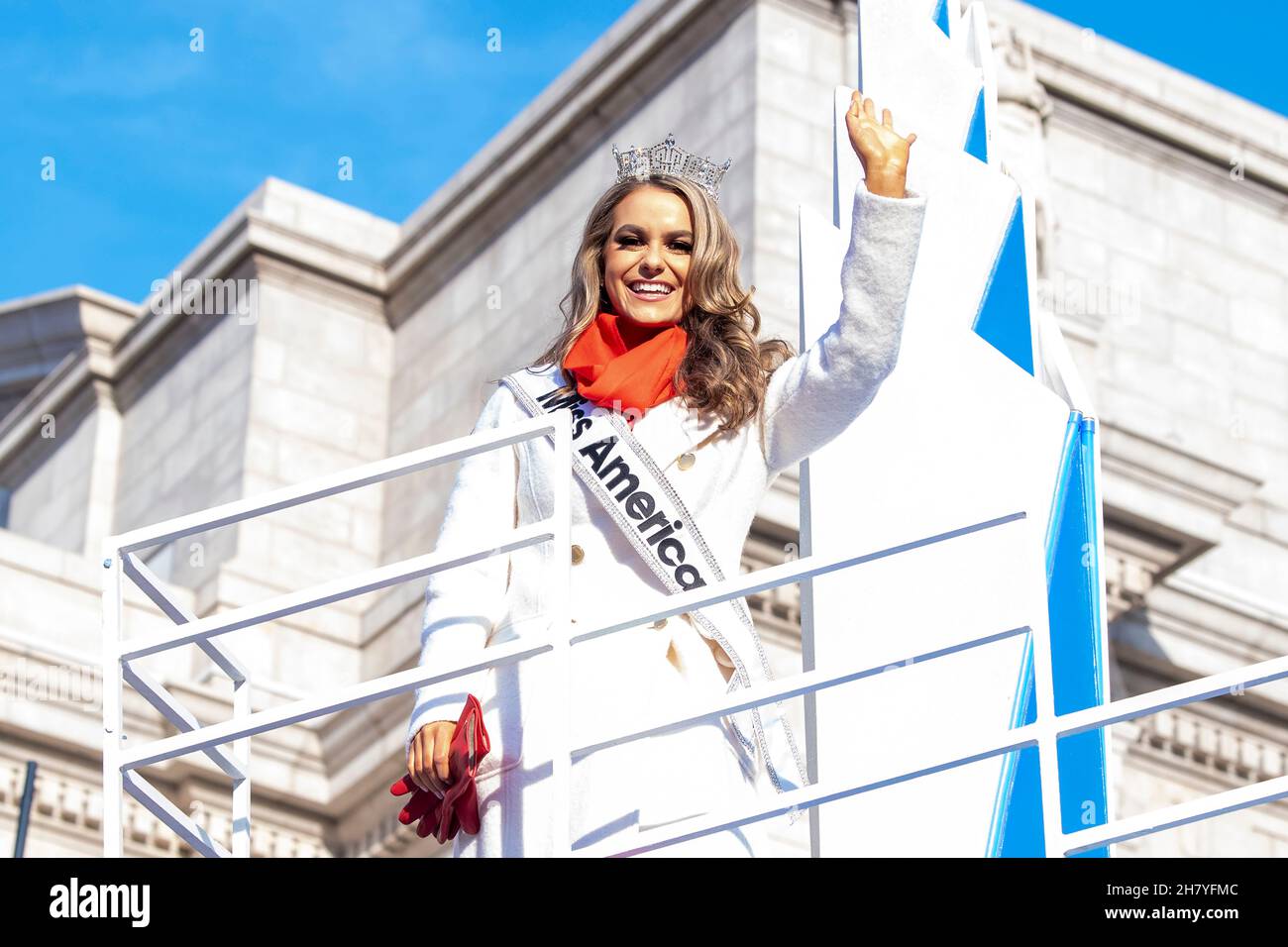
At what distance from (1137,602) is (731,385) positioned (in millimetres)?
9490

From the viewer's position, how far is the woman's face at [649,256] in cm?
618

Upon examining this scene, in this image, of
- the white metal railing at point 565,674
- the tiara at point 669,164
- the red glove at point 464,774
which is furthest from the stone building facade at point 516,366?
the white metal railing at point 565,674

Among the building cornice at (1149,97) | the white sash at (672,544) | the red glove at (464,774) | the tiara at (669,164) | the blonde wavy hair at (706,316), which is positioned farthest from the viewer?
the building cornice at (1149,97)

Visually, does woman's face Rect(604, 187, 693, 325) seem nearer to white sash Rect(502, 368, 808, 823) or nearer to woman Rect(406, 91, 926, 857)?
woman Rect(406, 91, 926, 857)

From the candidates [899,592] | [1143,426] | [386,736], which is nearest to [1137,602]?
[1143,426]

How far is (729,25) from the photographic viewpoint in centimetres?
1766

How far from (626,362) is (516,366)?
1156 centimetres

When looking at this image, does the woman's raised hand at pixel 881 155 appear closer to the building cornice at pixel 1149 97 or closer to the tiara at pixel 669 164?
the tiara at pixel 669 164

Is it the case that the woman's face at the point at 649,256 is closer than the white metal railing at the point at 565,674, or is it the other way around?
the white metal railing at the point at 565,674

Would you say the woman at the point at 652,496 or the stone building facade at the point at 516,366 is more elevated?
the stone building facade at the point at 516,366

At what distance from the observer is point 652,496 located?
5934 mm

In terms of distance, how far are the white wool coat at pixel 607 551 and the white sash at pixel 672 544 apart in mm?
52

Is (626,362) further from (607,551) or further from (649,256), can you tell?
(607,551)
